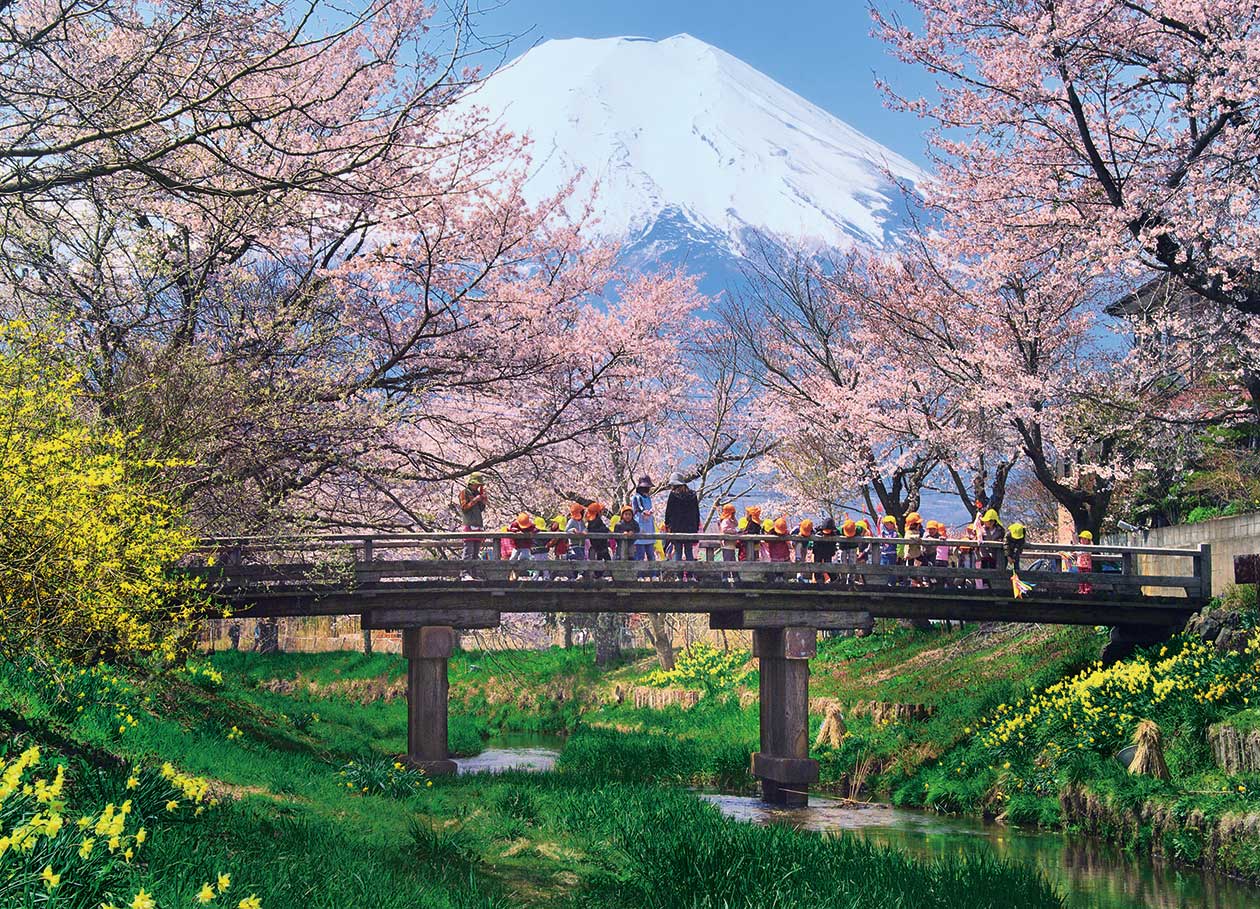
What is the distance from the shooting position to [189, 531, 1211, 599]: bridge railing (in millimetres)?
18453

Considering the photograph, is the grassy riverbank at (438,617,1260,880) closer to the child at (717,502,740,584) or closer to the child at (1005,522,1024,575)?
the child at (1005,522,1024,575)

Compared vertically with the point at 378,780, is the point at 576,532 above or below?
above

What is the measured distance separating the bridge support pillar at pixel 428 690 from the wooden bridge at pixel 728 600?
0.02m

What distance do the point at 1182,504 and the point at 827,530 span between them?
13.3m

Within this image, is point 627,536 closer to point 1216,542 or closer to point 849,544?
point 849,544

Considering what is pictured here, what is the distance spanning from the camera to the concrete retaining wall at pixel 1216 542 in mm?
22828

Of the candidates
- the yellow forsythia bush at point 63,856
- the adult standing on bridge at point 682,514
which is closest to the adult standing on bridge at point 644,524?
the adult standing on bridge at point 682,514

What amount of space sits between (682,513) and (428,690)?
6081 millimetres

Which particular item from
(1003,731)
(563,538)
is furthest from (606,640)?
(1003,731)

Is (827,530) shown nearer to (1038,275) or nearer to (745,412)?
(1038,275)

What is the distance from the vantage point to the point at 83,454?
12.2 m

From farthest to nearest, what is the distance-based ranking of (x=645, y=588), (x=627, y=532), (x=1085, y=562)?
(x=1085, y=562) → (x=627, y=532) → (x=645, y=588)

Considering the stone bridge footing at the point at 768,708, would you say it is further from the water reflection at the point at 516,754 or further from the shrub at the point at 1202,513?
the shrub at the point at 1202,513

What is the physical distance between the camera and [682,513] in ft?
78.3
